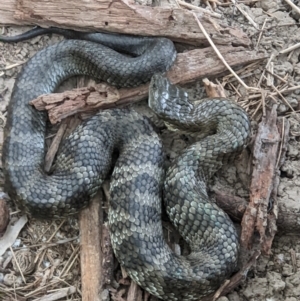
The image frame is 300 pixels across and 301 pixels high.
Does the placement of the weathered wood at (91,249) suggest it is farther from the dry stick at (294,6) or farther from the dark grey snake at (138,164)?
the dry stick at (294,6)

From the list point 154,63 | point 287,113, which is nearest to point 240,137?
point 287,113

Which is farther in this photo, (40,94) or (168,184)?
(40,94)

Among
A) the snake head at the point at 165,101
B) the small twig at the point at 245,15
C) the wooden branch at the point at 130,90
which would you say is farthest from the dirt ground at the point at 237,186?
the snake head at the point at 165,101

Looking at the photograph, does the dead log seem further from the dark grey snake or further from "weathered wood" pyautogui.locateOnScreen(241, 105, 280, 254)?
the dark grey snake

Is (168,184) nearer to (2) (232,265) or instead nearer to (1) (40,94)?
(2) (232,265)

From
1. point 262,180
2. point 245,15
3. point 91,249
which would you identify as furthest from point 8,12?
point 262,180

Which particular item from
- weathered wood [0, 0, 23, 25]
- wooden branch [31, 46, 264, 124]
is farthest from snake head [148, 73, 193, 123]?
weathered wood [0, 0, 23, 25]
